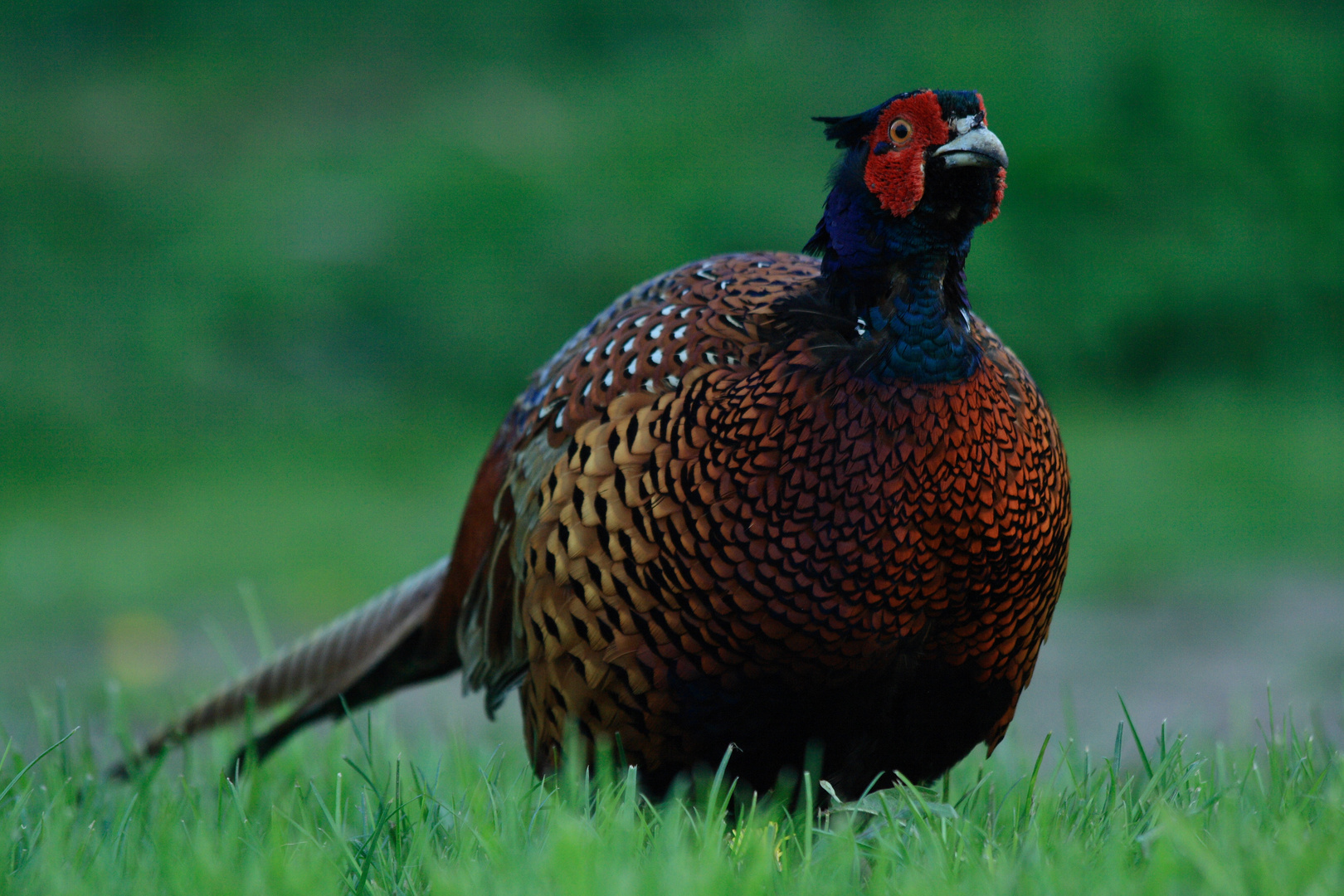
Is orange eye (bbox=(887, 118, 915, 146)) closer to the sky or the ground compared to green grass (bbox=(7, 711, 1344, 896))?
closer to the sky

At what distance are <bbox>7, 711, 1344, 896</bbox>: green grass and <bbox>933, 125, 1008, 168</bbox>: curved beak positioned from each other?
44.4 inches

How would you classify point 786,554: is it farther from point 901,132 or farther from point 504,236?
point 504,236

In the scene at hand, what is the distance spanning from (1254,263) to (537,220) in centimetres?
461

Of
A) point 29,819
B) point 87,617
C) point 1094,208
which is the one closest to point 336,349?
point 87,617

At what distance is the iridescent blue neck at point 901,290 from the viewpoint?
2.58m

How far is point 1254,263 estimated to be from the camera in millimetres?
8648

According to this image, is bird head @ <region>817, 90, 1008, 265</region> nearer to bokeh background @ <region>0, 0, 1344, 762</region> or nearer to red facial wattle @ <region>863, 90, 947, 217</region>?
red facial wattle @ <region>863, 90, 947, 217</region>

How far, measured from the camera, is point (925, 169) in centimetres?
253

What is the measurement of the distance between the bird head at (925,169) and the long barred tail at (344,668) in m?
1.52

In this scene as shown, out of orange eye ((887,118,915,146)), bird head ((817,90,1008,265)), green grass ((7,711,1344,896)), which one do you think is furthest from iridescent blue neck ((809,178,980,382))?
green grass ((7,711,1344,896))

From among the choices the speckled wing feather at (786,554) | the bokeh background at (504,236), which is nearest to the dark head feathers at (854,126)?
the speckled wing feather at (786,554)

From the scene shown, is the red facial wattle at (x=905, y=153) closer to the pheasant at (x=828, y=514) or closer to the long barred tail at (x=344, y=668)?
the pheasant at (x=828, y=514)

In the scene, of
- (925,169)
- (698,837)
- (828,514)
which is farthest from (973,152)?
(698,837)

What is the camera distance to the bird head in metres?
2.51
